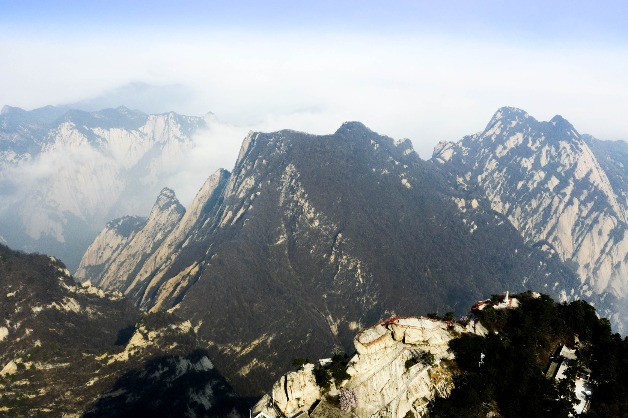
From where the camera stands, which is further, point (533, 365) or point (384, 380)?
point (533, 365)

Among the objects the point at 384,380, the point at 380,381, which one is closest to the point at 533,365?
the point at 384,380

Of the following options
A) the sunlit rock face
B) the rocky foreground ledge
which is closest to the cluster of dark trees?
the sunlit rock face

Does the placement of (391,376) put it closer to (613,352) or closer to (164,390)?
(613,352)

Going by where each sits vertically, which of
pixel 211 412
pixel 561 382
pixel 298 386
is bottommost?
pixel 211 412

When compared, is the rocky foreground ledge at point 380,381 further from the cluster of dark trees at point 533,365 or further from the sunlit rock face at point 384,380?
the cluster of dark trees at point 533,365

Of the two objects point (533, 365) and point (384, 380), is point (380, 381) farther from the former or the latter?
point (533, 365)

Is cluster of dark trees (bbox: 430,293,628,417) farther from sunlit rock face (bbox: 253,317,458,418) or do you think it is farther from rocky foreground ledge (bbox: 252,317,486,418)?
rocky foreground ledge (bbox: 252,317,486,418)

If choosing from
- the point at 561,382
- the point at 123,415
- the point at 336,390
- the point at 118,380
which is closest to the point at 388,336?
the point at 336,390
